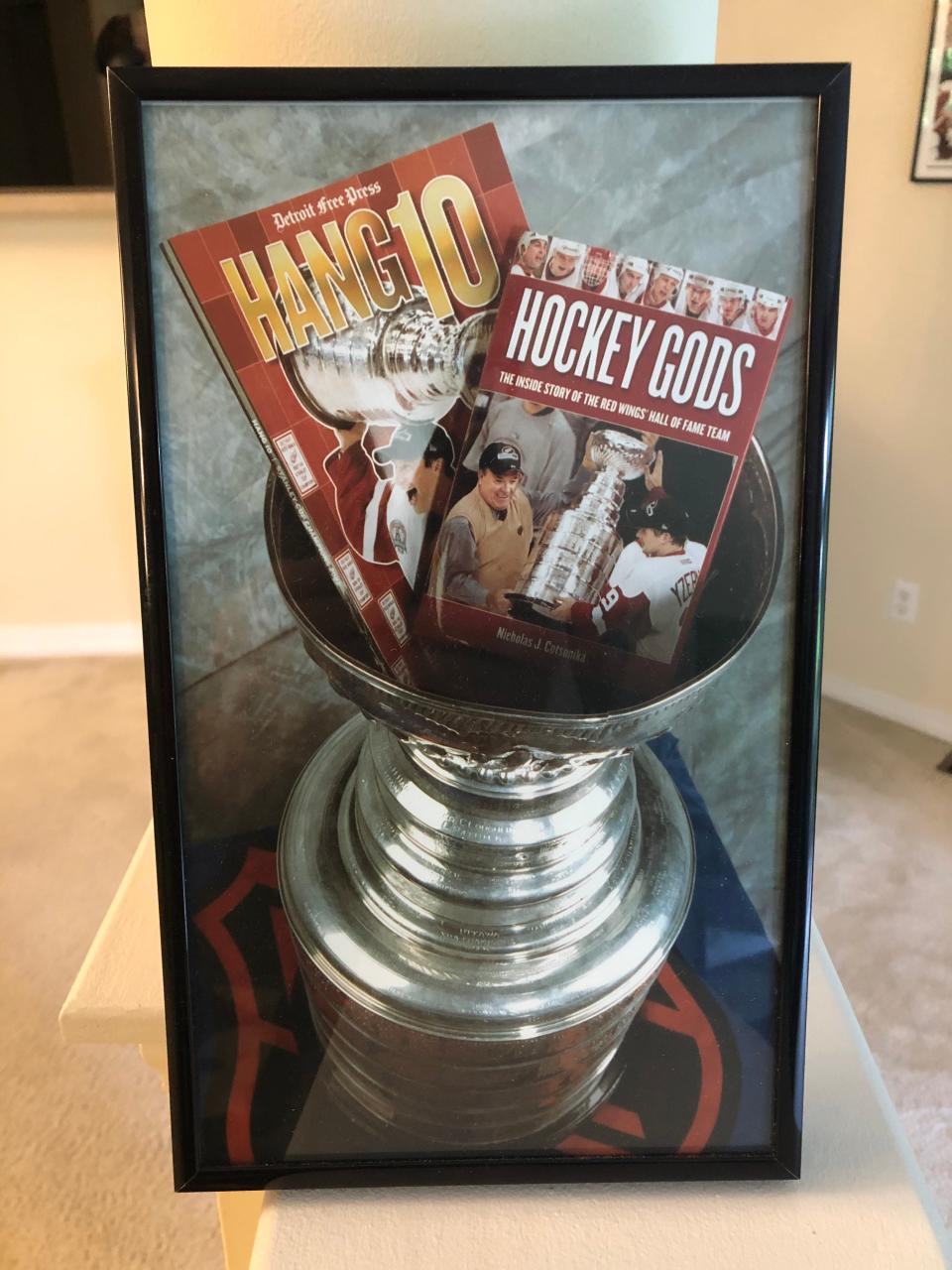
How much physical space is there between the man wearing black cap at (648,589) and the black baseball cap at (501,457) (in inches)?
3.0

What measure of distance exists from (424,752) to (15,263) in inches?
81.6

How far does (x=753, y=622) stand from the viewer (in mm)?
568

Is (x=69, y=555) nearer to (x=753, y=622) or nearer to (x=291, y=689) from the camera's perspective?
(x=291, y=689)

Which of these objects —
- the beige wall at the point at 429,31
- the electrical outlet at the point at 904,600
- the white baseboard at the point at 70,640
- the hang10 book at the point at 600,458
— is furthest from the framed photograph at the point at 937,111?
the white baseboard at the point at 70,640

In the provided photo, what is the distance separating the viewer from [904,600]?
2.06m

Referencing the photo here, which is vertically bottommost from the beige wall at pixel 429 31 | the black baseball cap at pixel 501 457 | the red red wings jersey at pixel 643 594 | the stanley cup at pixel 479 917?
the stanley cup at pixel 479 917

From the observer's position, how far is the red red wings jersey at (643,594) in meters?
0.56

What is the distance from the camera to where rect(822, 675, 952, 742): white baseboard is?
2072 millimetres

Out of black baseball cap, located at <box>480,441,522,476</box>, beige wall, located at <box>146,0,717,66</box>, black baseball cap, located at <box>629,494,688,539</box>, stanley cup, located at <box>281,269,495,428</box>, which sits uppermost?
beige wall, located at <box>146,0,717,66</box>

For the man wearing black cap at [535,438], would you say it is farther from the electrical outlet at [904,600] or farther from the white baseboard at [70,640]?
the white baseboard at [70,640]

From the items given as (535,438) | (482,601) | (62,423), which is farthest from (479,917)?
(62,423)

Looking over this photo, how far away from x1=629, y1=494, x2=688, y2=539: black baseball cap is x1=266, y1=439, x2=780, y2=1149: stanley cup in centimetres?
13

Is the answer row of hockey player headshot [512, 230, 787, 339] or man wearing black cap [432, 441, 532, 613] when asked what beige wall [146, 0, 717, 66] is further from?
man wearing black cap [432, 441, 532, 613]

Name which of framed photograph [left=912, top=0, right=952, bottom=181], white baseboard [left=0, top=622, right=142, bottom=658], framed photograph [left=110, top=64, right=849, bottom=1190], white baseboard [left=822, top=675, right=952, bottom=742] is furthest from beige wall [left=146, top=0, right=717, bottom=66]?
white baseboard [left=0, top=622, right=142, bottom=658]
